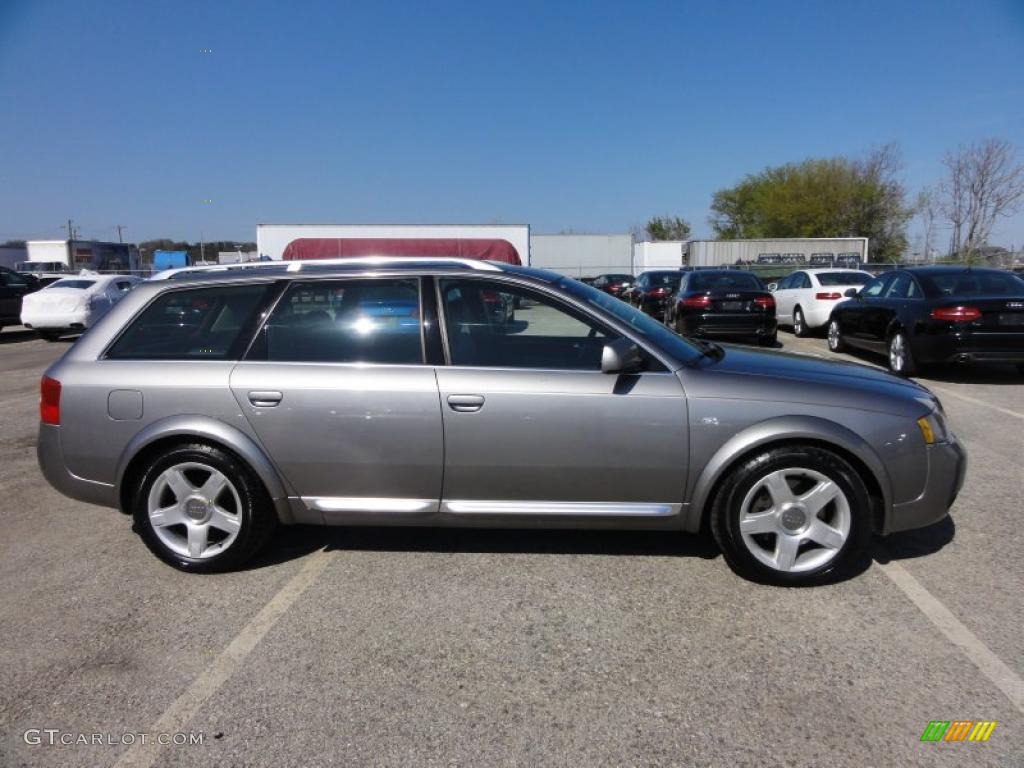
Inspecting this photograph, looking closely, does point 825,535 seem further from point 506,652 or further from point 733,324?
point 733,324

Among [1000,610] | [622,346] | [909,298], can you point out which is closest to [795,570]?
[1000,610]

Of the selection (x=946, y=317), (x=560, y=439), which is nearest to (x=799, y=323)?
(x=946, y=317)

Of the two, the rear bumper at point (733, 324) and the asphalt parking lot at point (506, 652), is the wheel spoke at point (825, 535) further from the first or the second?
the rear bumper at point (733, 324)

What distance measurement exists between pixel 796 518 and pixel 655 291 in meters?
15.4

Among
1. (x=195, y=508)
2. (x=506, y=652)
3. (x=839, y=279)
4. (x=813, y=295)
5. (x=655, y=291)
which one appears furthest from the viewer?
(x=655, y=291)

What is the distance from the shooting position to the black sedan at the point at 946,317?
8.10 m

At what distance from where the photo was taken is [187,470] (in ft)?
11.8

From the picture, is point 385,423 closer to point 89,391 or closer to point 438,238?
point 89,391

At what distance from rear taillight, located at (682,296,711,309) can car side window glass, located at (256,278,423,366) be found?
9059 millimetres

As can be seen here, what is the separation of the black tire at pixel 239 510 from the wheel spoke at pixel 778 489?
2.55 meters

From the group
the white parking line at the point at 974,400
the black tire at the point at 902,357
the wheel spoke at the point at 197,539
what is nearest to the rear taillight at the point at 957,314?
the black tire at the point at 902,357

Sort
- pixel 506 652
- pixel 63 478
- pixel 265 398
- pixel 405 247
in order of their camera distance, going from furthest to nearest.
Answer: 1. pixel 405 247
2. pixel 63 478
3. pixel 265 398
4. pixel 506 652

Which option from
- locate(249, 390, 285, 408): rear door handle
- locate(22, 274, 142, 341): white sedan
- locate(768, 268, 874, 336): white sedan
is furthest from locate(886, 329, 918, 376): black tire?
locate(22, 274, 142, 341): white sedan

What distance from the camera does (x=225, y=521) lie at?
3.57 metres
